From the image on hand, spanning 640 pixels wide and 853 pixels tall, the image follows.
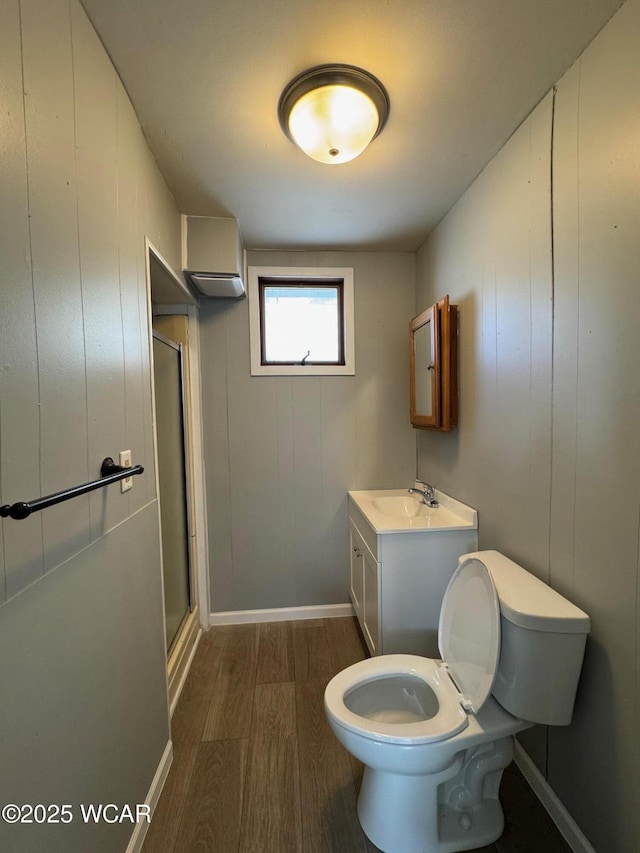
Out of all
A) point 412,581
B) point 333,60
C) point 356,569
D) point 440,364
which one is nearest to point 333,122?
point 333,60

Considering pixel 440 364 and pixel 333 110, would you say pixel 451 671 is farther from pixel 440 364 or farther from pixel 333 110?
pixel 333 110

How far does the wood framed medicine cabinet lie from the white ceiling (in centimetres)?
59

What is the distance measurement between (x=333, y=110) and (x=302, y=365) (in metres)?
1.36

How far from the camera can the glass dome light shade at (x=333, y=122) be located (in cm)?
112

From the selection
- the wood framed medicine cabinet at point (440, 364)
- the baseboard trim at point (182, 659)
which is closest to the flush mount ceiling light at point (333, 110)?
the wood framed medicine cabinet at point (440, 364)

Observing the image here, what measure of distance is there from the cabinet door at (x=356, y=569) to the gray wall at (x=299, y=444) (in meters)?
0.11

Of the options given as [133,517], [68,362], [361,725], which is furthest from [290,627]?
[68,362]

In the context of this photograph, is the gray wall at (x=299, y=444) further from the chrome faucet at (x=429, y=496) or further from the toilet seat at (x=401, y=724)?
the toilet seat at (x=401, y=724)

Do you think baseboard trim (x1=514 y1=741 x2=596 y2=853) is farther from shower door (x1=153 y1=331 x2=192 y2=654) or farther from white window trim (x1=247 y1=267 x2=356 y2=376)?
white window trim (x1=247 y1=267 x2=356 y2=376)

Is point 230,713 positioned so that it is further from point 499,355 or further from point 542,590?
point 499,355

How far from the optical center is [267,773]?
1.37 metres

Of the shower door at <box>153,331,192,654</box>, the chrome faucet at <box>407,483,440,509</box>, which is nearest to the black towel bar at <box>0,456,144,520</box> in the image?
the shower door at <box>153,331,192,654</box>

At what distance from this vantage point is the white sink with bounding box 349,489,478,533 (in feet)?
5.57

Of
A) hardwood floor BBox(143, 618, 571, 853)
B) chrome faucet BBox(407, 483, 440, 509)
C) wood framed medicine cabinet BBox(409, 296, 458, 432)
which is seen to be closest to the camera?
hardwood floor BBox(143, 618, 571, 853)
